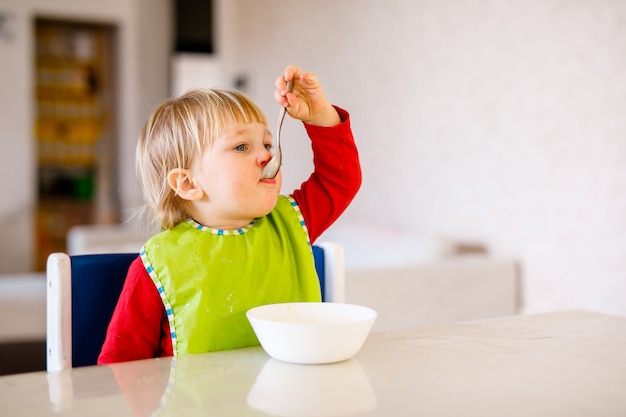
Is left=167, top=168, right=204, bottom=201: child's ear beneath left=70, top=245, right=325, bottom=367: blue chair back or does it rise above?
above

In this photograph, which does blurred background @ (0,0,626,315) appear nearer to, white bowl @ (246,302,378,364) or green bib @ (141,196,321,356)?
green bib @ (141,196,321,356)

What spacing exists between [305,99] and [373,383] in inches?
19.7

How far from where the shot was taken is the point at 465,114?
8.32 ft

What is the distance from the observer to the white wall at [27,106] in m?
5.45

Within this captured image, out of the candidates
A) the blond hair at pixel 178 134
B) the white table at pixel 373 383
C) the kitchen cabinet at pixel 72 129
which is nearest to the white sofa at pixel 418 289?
the blond hair at pixel 178 134

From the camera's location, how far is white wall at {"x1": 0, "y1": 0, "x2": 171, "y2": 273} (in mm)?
5445

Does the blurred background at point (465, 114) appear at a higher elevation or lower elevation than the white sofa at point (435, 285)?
higher

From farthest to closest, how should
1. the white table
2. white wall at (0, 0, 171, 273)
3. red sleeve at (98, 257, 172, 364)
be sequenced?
white wall at (0, 0, 171, 273), red sleeve at (98, 257, 172, 364), the white table

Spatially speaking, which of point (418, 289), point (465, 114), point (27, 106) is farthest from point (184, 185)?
point (27, 106)

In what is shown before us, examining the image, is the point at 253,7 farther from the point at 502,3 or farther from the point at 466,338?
the point at 466,338

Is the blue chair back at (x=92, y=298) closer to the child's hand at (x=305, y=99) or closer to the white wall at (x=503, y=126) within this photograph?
the child's hand at (x=305, y=99)

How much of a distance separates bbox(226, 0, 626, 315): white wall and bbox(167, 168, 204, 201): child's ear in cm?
131

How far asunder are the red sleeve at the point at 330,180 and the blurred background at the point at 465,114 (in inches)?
42.6

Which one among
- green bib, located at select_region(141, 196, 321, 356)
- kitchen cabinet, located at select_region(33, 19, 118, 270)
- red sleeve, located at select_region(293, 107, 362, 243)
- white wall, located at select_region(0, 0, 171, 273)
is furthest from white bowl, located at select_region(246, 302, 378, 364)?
kitchen cabinet, located at select_region(33, 19, 118, 270)
